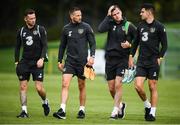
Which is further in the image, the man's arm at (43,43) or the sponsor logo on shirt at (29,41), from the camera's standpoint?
the sponsor logo on shirt at (29,41)

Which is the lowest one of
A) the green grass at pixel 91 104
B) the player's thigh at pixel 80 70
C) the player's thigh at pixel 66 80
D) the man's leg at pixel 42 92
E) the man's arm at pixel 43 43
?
the green grass at pixel 91 104

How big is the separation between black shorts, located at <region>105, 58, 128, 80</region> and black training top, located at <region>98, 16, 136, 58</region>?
141mm

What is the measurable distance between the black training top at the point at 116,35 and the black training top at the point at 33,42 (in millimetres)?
1360

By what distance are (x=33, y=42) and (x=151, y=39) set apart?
2.77m

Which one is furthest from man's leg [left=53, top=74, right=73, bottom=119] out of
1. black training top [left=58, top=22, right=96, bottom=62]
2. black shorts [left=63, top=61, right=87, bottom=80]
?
black training top [left=58, top=22, right=96, bottom=62]

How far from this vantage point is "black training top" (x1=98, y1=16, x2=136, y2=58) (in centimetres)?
2089

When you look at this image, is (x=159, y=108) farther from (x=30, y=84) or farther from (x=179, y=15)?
(x=179, y=15)

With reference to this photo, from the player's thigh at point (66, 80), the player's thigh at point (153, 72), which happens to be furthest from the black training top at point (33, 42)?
the player's thigh at point (153, 72)

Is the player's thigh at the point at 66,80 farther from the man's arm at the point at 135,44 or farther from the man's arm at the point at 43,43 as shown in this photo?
the man's arm at the point at 135,44

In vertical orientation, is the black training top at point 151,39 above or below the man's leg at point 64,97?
above

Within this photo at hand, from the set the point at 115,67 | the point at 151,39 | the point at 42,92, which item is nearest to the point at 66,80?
the point at 42,92

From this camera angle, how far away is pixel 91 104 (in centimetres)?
2577

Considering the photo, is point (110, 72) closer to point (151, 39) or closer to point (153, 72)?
point (153, 72)

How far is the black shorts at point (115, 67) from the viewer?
68.7 feet
